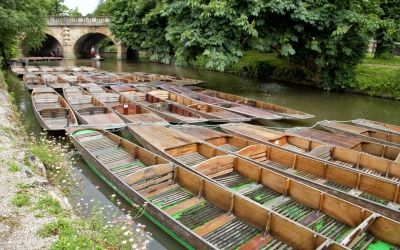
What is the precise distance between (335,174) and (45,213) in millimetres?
5449

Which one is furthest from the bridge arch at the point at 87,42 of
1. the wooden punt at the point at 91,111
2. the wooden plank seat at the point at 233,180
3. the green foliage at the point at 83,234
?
the green foliage at the point at 83,234

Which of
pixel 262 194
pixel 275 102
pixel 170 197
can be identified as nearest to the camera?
pixel 170 197

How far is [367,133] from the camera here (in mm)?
10938

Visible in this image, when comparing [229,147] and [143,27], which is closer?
[229,147]

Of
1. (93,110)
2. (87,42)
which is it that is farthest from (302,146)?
(87,42)

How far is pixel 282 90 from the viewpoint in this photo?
65.5 ft

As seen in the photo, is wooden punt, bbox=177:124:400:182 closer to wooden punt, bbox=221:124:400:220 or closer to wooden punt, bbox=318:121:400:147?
wooden punt, bbox=221:124:400:220

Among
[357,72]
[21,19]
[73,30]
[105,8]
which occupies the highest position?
[105,8]

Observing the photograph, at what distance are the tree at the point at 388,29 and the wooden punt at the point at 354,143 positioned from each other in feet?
32.0

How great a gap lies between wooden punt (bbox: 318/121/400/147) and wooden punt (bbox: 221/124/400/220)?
2274mm

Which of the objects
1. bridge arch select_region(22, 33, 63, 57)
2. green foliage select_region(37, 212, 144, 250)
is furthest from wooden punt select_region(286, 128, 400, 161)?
bridge arch select_region(22, 33, 63, 57)

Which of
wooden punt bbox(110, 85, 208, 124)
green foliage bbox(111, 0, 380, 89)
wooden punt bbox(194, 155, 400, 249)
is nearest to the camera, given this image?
wooden punt bbox(194, 155, 400, 249)

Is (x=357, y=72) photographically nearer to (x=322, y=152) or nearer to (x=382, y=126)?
(x=382, y=126)

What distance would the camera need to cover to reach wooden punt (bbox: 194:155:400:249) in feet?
17.4
